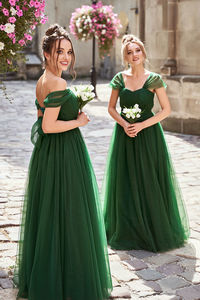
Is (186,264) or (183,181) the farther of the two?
(183,181)

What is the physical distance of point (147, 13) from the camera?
1126 centimetres

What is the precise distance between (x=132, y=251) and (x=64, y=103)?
1.80 meters

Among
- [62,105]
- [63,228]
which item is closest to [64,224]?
[63,228]

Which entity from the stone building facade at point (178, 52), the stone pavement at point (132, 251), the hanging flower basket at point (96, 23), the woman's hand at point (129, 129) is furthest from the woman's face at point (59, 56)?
the hanging flower basket at point (96, 23)

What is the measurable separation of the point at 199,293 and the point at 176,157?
16.2 feet

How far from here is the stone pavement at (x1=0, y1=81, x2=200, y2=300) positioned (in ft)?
12.6

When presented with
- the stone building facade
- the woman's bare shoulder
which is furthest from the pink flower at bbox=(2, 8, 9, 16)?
the stone building facade

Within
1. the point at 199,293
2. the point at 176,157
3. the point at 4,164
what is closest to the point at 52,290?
the point at 199,293

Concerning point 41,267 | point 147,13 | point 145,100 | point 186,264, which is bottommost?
point 186,264

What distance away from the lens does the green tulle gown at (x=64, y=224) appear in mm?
3395

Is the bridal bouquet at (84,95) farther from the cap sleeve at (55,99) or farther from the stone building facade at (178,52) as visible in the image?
the stone building facade at (178,52)

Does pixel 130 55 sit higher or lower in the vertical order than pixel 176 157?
higher

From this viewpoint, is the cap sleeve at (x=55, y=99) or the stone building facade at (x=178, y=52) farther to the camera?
the stone building facade at (x=178, y=52)

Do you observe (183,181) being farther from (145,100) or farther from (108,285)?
(108,285)
